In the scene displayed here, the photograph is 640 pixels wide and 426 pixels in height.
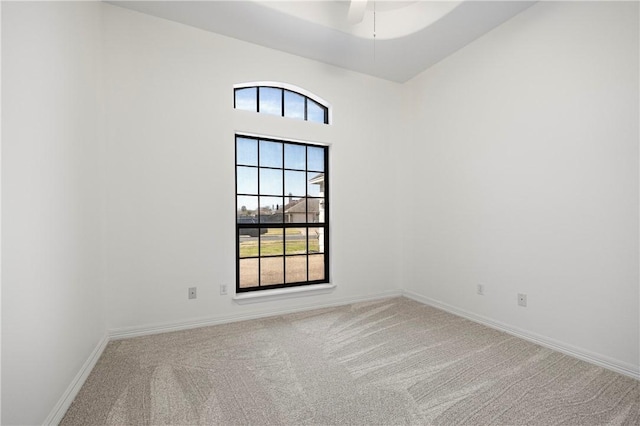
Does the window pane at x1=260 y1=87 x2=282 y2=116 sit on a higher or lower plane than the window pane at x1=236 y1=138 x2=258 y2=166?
higher

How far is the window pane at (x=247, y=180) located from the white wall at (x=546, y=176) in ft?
7.29

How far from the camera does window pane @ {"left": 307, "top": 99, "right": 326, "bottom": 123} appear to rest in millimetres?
3677

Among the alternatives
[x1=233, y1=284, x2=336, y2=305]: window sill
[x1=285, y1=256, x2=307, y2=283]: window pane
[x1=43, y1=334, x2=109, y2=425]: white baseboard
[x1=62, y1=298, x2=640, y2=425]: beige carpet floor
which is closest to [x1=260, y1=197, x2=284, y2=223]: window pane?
[x1=285, y1=256, x2=307, y2=283]: window pane

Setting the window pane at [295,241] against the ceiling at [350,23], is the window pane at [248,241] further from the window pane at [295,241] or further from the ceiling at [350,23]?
the ceiling at [350,23]

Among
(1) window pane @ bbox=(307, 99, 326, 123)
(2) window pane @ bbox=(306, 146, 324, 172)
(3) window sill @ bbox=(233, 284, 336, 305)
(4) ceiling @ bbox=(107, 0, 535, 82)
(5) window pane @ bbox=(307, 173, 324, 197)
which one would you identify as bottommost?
(3) window sill @ bbox=(233, 284, 336, 305)

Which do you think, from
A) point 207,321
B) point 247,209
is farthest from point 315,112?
point 207,321

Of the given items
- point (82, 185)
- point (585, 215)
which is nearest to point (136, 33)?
point (82, 185)

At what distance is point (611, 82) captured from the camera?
223 centimetres

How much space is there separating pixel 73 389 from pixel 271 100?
Answer: 3077mm

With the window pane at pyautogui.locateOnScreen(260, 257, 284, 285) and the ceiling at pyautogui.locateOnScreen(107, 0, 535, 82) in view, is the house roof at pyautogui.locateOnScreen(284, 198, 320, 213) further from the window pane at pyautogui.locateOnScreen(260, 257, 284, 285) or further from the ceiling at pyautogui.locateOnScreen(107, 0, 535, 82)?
the ceiling at pyautogui.locateOnScreen(107, 0, 535, 82)

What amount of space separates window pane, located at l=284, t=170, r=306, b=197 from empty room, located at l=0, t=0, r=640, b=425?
1.0 inches


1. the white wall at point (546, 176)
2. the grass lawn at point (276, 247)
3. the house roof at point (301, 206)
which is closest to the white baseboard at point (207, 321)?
the grass lawn at point (276, 247)

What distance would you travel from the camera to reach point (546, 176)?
2602 millimetres

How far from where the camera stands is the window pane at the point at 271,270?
3.45 m
